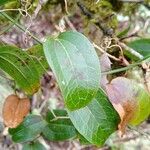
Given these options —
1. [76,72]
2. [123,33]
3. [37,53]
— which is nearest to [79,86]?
[76,72]

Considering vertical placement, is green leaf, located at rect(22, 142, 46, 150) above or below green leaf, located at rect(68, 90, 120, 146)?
below

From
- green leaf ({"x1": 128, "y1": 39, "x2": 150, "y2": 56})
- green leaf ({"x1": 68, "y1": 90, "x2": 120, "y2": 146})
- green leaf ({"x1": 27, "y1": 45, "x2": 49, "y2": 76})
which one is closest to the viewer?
green leaf ({"x1": 68, "y1": 90, "x2": 120, "y2": 146})

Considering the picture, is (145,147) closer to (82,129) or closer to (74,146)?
(74,146)

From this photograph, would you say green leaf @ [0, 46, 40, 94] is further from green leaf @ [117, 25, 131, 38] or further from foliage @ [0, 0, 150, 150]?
green leaf @ [117, 25, 131, 38]

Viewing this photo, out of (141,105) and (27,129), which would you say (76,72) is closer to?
(141,105)

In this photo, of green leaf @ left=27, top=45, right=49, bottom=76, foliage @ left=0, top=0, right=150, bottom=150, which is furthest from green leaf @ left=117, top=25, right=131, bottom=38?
green leaf @ left=27, top=45, right=49, bottom=76

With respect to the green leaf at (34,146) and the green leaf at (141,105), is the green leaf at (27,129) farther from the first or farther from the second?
the green leaf at (141,105)

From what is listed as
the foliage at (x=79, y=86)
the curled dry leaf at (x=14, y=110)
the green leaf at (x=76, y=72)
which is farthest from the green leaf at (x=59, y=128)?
the green leaf at (x=76, y=72)
